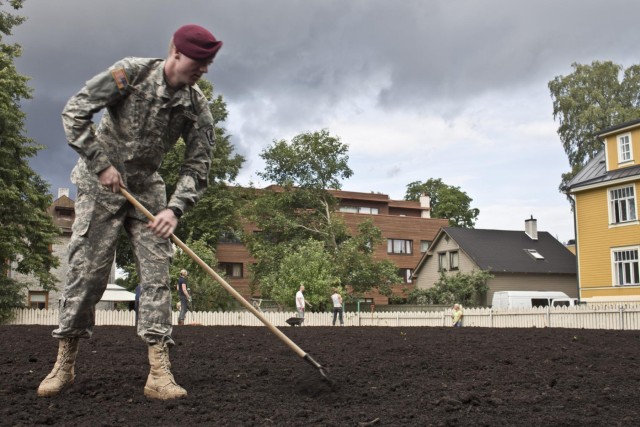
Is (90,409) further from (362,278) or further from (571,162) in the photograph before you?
(571,162)

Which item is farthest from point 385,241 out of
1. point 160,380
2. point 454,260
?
point 160,380

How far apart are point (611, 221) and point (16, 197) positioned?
28.1m

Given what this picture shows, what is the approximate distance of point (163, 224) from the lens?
4262 millimetres

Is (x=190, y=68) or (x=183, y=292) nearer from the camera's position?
(x=190, y=68)

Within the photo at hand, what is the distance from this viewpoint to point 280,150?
150ft

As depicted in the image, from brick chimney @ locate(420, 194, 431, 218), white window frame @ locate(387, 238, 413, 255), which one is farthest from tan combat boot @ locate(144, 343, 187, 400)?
brick chimney @ locate(420, 194, 431, 218)

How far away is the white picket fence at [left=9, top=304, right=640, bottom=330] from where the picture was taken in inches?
977

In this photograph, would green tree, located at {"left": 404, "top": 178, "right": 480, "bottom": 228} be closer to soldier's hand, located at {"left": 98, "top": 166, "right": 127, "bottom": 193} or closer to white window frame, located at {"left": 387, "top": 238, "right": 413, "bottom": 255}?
white window frame, located at {"left": 387, "top": 238, "right": 413, "bottom": 255}

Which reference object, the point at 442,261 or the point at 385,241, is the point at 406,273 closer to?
the point at 385,241

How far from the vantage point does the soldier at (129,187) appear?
4.27 m

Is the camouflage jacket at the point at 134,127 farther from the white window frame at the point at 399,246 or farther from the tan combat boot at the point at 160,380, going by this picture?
the white window frame at the point at 399,246

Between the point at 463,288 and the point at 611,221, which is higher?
the point at 611,221

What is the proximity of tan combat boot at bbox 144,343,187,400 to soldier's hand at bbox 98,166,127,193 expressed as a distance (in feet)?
3.58

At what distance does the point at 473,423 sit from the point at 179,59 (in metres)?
2.93
